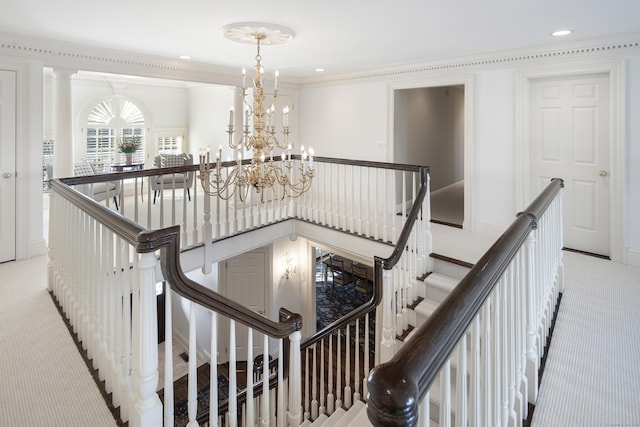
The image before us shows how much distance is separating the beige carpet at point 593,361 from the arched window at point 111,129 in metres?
8.68

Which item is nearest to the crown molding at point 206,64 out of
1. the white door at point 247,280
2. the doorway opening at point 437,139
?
the doorway opening at point 437,139

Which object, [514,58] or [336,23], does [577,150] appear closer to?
[514,58]

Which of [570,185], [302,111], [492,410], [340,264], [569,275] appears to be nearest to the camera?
[492,410]

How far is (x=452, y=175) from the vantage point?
27.0 ft

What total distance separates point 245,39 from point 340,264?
266 inches

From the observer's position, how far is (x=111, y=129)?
834 centimetres

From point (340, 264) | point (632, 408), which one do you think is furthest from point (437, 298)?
point (340, 264)

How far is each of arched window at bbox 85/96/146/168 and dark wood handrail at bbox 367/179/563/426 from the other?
8921mm

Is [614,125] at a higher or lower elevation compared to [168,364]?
higher

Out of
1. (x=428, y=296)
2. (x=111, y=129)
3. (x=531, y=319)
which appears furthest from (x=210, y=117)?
(x=531, y=319)

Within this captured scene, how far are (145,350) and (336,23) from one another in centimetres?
323

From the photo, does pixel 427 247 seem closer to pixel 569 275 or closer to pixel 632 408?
pixel 569 275

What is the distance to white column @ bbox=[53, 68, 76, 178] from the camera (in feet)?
15.1

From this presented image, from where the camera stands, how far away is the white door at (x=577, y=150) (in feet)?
13.8
